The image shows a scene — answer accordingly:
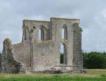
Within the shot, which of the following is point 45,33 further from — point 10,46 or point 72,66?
point 10,46

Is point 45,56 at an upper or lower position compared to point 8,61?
upper

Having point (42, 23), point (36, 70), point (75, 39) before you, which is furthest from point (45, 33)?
point (36, 70)

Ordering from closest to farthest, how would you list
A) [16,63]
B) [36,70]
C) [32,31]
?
[16,63]
[36,70]
[32,31]

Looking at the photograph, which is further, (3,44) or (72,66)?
(72,66)

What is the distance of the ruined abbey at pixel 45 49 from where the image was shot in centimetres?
3569

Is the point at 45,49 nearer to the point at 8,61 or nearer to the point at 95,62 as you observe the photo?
the point at 8,61

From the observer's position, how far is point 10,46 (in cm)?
3575

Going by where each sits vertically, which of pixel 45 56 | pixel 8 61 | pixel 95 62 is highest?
pixel 45 56

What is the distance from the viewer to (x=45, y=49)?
3881 cm

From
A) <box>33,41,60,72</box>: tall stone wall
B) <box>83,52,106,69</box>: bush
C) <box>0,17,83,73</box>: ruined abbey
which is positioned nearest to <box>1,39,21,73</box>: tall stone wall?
<box>0,17,83,73</box>: ruined abbey

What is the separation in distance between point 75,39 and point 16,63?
1078cm

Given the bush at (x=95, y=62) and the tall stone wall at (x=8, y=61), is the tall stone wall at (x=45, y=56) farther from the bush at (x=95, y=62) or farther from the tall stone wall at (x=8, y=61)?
the bush at (x=95, y=62)

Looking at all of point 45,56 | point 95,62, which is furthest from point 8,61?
point 95,62

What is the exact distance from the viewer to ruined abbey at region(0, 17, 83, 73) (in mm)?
35688
